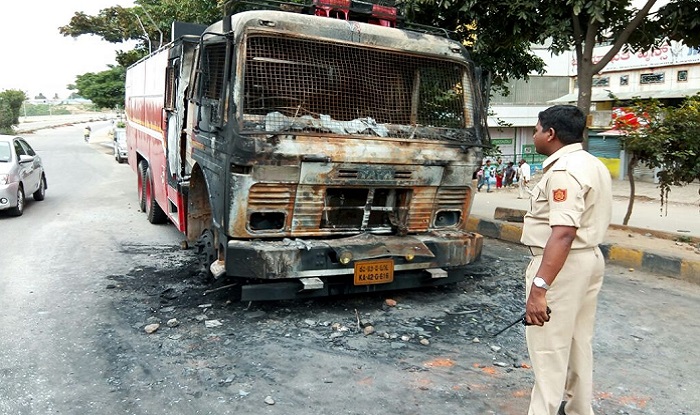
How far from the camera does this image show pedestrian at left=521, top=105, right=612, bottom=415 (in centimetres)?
271

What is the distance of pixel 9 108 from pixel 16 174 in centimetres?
3666

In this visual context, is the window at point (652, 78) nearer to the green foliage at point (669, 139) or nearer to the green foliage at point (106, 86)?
the green foliage at point (669, 139)

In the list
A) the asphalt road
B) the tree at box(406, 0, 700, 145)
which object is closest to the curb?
the asphalt road

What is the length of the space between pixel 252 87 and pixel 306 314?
1.98m

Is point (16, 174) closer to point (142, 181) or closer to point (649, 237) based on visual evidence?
point (142, 181)

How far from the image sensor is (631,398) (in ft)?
12.1

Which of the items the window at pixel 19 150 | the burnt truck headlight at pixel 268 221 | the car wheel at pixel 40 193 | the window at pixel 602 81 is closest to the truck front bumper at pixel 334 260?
the burnt truck headlight at pixel 268 221

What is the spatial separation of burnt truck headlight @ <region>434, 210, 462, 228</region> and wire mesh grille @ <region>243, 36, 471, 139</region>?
0.77 metres

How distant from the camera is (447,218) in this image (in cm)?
577

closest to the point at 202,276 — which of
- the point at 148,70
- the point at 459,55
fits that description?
the point at 459,55

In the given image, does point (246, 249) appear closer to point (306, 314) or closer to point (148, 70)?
point (306, 314)

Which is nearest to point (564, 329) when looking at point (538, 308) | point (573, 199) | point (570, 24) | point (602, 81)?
point (538, 308)

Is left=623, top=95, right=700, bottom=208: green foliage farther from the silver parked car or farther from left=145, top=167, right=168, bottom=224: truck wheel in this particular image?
the silver parked car

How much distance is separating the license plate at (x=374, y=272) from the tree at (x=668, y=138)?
5.19 meters
